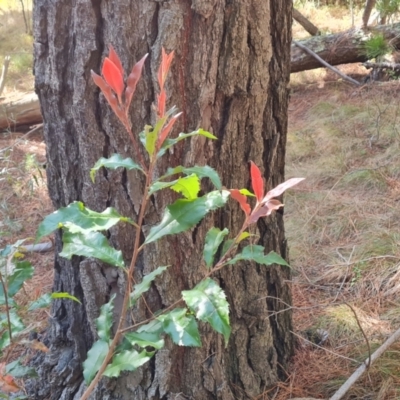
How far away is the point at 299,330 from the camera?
1877 mm

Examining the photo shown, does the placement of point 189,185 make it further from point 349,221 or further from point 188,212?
point 349,221

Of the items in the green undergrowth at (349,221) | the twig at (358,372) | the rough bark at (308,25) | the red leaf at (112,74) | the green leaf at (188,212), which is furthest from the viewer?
the rough bark at (308,25)

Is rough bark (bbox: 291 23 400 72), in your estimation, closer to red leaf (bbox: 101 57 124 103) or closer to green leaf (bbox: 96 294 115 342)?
green leaf (bbox: 96 294 115 342)

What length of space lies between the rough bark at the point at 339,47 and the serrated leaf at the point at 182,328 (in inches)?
186

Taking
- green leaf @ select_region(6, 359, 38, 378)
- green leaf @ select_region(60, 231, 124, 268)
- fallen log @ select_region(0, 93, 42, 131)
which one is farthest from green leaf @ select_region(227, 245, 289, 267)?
fallen log @ select_region(0, 93, 42, 131)

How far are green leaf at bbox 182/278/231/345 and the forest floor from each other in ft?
1.53

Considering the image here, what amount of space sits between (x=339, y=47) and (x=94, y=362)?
4781mm

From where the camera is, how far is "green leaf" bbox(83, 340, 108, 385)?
1.06 metres

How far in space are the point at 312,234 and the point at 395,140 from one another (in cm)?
131

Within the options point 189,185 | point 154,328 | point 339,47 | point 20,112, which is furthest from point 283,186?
point 339,47

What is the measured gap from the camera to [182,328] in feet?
2.91

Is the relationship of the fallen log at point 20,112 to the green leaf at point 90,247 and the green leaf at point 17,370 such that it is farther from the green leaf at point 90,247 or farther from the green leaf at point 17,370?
the green leaf at point 90,247

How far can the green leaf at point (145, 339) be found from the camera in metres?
0.97

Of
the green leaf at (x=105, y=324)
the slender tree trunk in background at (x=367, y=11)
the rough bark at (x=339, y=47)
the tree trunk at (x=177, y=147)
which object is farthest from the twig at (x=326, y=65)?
the green leaf at (x=105, y=324)
